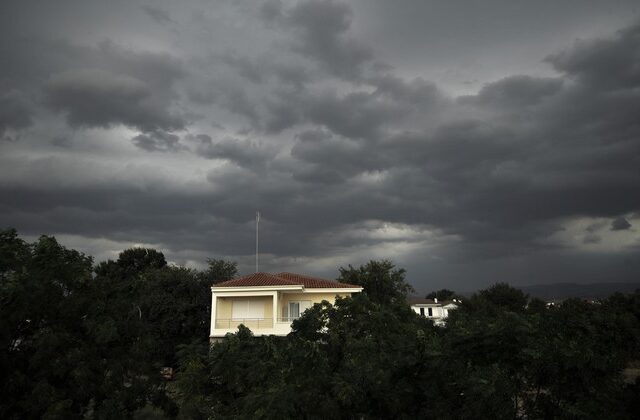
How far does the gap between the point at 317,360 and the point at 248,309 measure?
25.7m

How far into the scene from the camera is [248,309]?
3341 centimetres

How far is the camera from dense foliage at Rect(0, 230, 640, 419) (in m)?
6.05

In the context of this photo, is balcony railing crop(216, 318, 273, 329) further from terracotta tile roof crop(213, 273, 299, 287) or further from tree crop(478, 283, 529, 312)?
tree crop(478, 283, 529, 312)

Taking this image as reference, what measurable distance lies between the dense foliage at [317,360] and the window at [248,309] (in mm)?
20303

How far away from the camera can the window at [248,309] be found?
33219 millimetres

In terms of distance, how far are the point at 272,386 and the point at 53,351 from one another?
4724 millimetres

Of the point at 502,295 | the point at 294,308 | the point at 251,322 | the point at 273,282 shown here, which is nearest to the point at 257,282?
the point at 273,282

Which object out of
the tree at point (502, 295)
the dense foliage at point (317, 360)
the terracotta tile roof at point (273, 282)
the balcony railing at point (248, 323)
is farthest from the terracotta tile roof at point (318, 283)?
the tree at point (502, 295)

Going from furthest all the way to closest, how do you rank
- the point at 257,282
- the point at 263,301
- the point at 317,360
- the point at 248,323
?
the point at 263,301 < the point at 257,282 < the point at 248,323 < the point at 317,360

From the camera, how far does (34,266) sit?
10.2 metres

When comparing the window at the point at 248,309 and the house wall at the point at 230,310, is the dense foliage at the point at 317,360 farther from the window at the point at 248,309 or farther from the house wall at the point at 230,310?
the window at the point at 248,309

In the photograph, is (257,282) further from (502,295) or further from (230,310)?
(502,295)

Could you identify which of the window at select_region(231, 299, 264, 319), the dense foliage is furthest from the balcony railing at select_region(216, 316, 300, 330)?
the dense foliage

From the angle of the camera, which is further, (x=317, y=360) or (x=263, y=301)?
(x=263, y=301)
